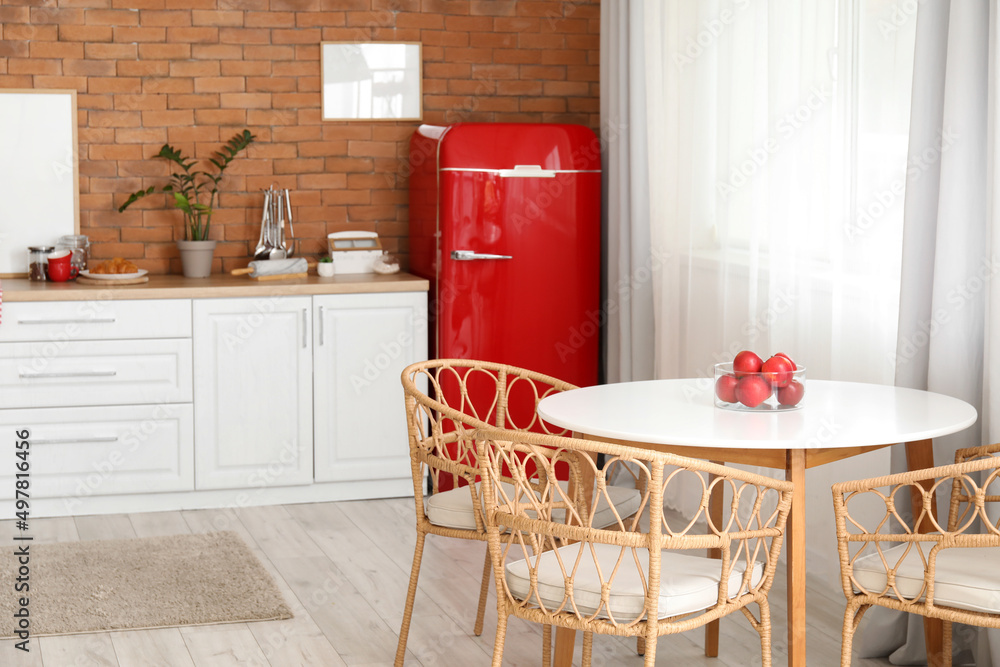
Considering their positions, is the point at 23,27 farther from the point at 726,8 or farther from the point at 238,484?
the point at 726,8

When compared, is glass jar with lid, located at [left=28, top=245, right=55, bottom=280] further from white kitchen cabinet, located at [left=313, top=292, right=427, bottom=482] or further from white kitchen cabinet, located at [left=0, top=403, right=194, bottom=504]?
white kitchen cabinet, located at [left=313, top=292, right=427, bottom=482]

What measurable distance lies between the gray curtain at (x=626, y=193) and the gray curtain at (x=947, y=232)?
65.6 inches

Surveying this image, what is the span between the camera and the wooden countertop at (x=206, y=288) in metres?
4.06

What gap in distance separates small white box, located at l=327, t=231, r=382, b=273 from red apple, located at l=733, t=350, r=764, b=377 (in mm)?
2497

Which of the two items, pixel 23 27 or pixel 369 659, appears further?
pixel 23 27

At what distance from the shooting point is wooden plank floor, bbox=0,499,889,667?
290 cm

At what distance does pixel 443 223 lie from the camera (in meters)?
4.36

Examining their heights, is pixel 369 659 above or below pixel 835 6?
below

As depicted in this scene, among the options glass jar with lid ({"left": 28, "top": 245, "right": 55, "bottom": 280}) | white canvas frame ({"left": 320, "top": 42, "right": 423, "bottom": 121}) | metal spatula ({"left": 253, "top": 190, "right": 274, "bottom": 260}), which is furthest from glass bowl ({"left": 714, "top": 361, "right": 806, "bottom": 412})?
glass jar with lid ({"left": 28, "top": 245, "right": 55, "bottom": 280})

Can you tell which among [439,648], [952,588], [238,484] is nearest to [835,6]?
[952,588]

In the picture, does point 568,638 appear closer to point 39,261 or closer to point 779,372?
point 779,372

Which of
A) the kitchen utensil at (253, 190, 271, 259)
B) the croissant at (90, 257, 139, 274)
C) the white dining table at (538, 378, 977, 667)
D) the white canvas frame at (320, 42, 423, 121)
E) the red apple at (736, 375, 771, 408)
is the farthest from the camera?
the white canvas frame at (320, 42, 423, 121)

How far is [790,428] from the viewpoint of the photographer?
2270 millimetres

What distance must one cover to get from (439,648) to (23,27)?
3105mm
